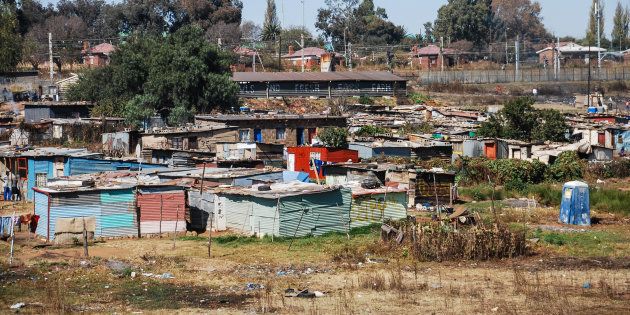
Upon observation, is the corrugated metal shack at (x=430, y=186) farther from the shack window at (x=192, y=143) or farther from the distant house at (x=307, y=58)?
the distant house at (x=307, y=58)

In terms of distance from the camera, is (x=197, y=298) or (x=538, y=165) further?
(x=538, y=165)

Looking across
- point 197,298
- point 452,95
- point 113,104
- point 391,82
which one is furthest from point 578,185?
point 452,95

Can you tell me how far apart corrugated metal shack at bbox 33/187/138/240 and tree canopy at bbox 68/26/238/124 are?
25323mm

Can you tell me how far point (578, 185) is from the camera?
94.7 ft

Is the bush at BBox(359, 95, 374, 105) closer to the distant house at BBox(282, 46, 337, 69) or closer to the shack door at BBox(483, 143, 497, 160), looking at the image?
the distant house at BBox(282, 46, 337, 69)

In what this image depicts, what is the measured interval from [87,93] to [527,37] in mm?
91610

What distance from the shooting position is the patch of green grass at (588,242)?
79.3 feet

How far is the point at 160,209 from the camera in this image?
2703 centimetres

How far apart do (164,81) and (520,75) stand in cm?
4130

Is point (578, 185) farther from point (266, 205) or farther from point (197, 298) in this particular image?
point (197, 298)

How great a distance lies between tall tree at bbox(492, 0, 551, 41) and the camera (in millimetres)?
137250

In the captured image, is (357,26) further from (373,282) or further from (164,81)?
(373,282)

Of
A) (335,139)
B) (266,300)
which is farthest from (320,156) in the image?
(266,300)

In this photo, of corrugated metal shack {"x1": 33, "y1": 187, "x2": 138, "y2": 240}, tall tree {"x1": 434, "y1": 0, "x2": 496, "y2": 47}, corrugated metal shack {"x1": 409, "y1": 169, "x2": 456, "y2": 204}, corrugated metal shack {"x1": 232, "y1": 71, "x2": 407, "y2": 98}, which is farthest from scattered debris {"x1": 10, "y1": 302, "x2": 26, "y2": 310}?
tall tree {"x1": 434, "y1": 0, "x2": 496, "y2": 47}
